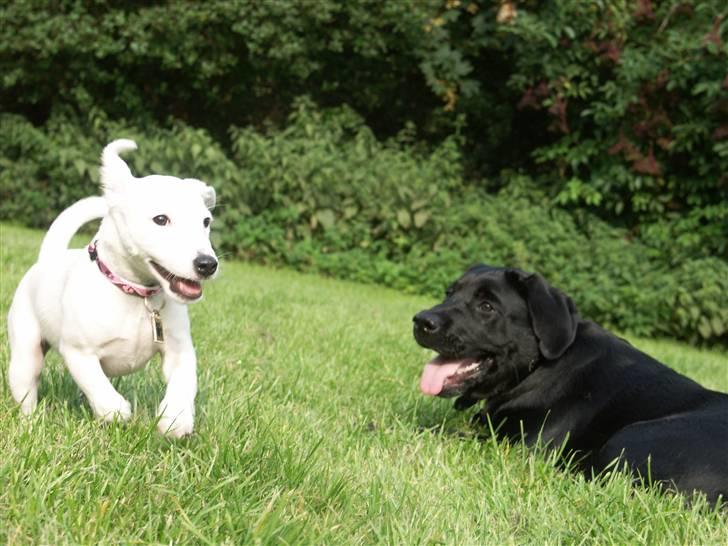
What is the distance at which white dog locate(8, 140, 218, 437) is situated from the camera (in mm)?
2518

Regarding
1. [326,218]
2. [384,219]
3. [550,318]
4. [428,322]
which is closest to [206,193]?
[428,322]

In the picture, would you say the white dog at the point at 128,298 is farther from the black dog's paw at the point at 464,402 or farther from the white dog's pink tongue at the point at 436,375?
the black dog's paw at the point at 464,402

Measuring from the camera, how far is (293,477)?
7.69 ft

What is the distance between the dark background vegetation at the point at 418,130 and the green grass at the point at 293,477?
23.6 feet

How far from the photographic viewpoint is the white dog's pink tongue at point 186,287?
8.19 ft

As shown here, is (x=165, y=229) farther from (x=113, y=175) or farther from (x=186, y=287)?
(x=113, y=175)

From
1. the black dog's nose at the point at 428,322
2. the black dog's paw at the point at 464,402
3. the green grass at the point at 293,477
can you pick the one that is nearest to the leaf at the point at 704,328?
the green grass at the point at 293,477

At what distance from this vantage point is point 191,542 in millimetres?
1871

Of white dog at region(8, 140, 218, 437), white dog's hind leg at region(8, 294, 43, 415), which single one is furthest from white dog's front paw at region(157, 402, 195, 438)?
white dog's hind leg at region(8, 294, 43, 415)

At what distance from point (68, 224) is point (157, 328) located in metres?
0.74

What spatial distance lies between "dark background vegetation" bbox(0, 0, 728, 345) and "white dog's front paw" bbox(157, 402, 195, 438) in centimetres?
846

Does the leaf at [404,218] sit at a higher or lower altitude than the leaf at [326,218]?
higher

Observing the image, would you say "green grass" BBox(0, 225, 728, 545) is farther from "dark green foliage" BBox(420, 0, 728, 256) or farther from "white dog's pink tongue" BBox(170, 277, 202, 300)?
"dark green foliage" BBox(420, 0, 728, 256)

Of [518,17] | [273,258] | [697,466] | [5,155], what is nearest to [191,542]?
[697,466]
